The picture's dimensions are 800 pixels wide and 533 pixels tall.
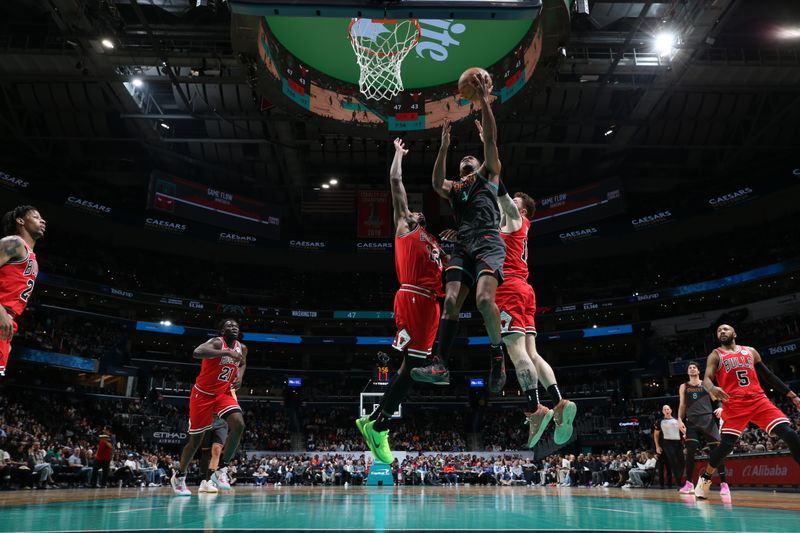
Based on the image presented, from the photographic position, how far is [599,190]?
28.2 m

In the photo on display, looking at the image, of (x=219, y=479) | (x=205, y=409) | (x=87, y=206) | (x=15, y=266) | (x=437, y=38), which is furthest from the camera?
(x=87, y=206)

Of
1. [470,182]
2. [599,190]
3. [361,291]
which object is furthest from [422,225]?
[361,291]

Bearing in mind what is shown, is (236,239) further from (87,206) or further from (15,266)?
(15,266)

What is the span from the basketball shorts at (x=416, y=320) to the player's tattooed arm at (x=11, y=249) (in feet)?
11.6

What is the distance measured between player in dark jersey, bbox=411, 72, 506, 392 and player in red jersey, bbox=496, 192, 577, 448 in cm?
40

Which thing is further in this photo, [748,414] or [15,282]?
[748,414]

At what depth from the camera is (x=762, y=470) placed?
13.5 meters

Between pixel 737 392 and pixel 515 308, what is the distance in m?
4.00

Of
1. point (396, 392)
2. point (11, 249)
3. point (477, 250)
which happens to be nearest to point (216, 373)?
point (11, 249)

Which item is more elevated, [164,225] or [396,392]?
[164,225]

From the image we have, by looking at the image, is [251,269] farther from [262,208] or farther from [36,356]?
[36,356]

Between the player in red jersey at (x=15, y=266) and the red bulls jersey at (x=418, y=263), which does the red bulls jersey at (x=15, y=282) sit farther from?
the red bulls jersey at (x=418, y=263)

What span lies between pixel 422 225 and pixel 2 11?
2221 centimetres

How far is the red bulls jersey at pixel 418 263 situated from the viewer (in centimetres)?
571
